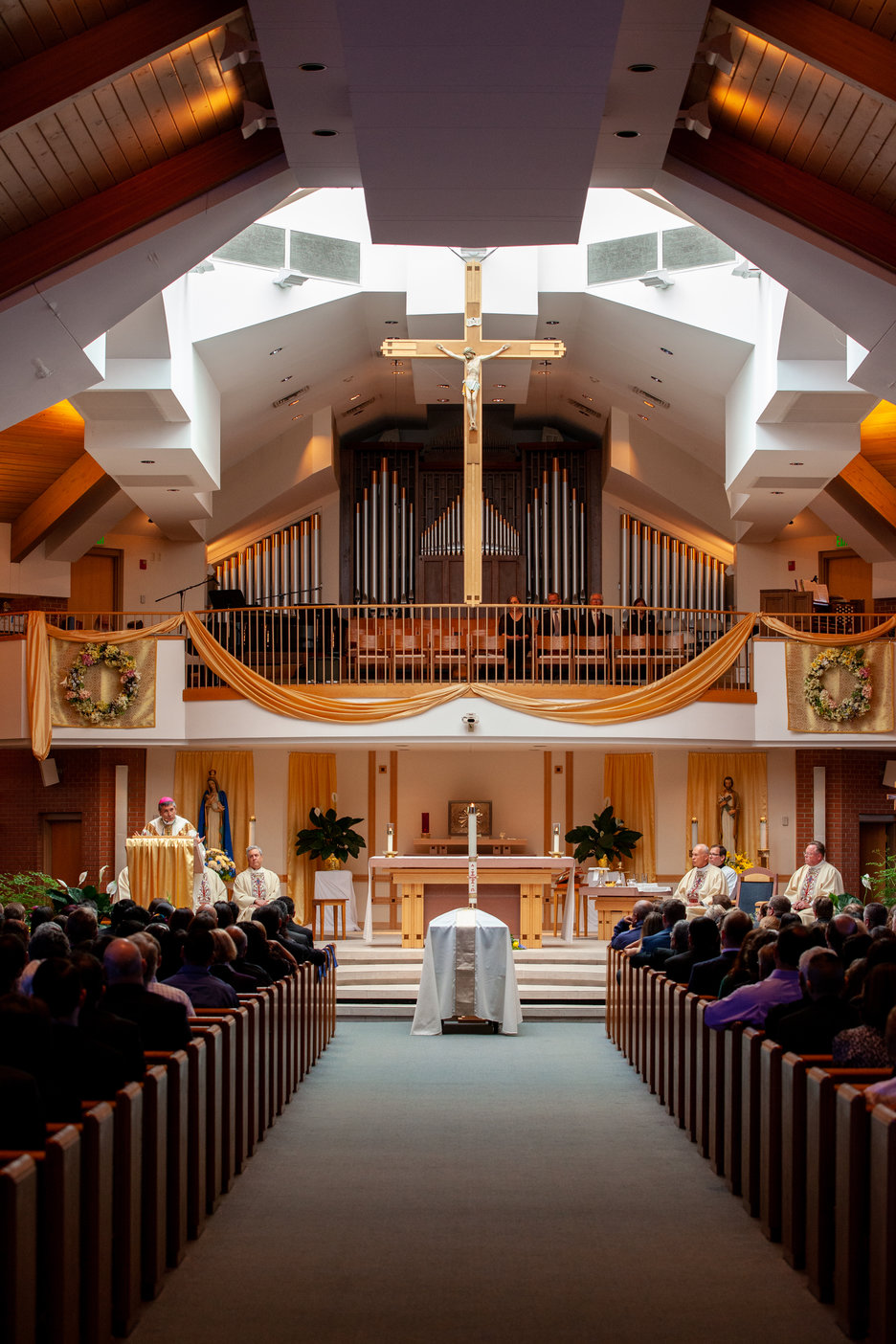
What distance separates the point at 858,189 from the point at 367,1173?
5443mm

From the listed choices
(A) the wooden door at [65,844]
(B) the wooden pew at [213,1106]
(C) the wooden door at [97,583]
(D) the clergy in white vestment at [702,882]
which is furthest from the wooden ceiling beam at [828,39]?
(A) the wooden door at [65,844]

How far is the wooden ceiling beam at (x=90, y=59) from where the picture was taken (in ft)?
19.5

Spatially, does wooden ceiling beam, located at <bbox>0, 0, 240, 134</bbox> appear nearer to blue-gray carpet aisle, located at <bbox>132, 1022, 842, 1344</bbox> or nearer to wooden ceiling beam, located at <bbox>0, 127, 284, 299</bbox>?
wooden ceiling beam, located at <bbox>0, 127, 284, 299</bbox>

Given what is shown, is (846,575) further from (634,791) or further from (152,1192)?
(152,1192)

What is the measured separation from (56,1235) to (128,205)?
18.0 ft

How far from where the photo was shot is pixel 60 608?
53.4 feet

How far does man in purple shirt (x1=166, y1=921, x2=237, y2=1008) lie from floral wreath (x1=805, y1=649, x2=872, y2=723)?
30.0 feet

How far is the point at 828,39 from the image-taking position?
5957 millimetres

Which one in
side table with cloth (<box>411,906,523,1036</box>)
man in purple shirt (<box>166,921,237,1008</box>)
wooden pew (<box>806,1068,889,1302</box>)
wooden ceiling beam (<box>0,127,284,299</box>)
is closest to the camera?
wooden pew (<box>806,1068,889,1302</box>)

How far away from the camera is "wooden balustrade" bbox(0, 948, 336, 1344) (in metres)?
3.43

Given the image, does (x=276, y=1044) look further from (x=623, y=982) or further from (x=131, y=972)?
(x=623, y=982)

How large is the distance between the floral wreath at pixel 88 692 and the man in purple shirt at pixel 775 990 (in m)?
9.31

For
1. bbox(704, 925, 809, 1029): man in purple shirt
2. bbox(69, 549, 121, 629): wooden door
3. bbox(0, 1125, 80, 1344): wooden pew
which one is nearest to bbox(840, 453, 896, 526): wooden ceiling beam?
bbox(69, 549, 121, 629): wooden door

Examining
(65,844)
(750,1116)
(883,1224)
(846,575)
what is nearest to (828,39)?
(750,1116)
